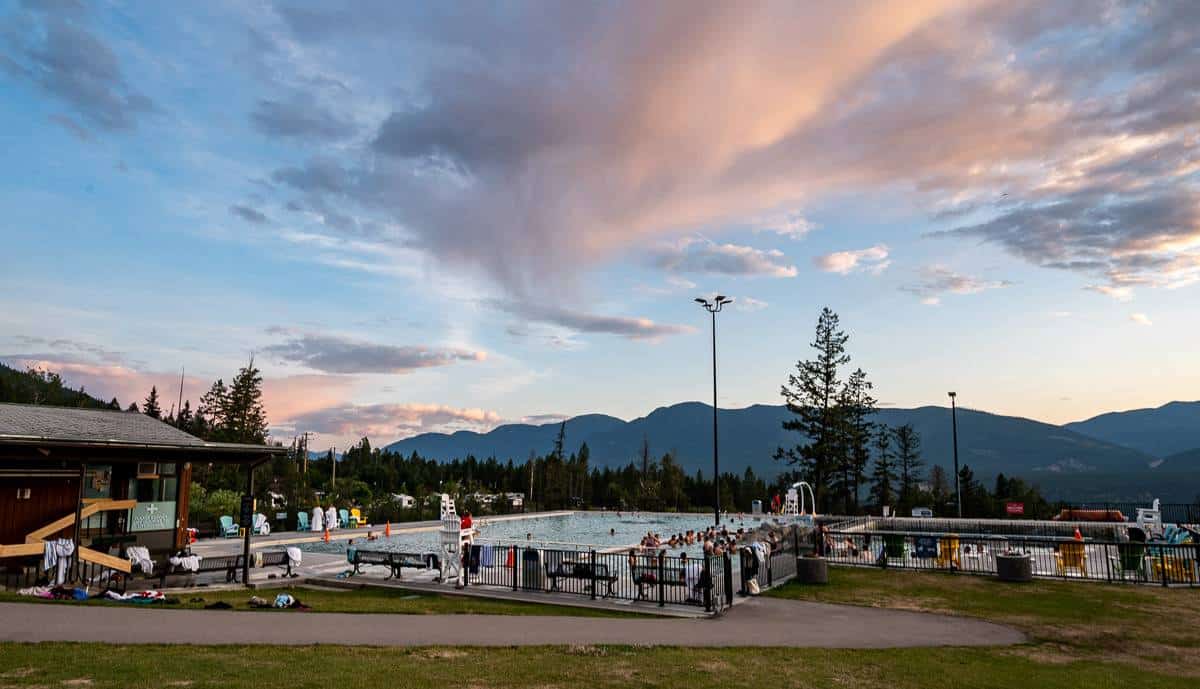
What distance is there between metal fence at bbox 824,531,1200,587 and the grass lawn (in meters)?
6.46

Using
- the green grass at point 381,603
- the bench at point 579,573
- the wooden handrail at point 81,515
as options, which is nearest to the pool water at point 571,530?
the wooden handrail at point 81,515

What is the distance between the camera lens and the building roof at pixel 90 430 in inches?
693

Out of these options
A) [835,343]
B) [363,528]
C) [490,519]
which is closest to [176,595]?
[363,528]

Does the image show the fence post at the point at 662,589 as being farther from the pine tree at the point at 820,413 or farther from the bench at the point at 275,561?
the pine tree at the point at 820,413

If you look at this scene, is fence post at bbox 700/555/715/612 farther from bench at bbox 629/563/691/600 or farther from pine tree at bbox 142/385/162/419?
pine tree at bbox 142/385/162/419

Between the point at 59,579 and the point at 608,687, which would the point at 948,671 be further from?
the point at 59,579

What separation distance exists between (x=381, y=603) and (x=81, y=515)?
9337 millimetres

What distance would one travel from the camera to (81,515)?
19328 mm

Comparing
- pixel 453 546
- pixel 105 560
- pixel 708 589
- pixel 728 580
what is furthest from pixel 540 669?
pixel 105 560

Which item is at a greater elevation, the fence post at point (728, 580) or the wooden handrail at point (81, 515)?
the wooden handrail at point (81, 515)

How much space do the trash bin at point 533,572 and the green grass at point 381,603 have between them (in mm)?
1226

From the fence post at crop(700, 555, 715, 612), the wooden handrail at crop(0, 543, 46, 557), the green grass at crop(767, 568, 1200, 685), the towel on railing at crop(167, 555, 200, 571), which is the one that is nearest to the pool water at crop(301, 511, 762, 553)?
the towel on railing at crop(167, 555, 200, 571)

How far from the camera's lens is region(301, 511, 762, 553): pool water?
34.7 metres

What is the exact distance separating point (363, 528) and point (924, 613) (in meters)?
30.9
